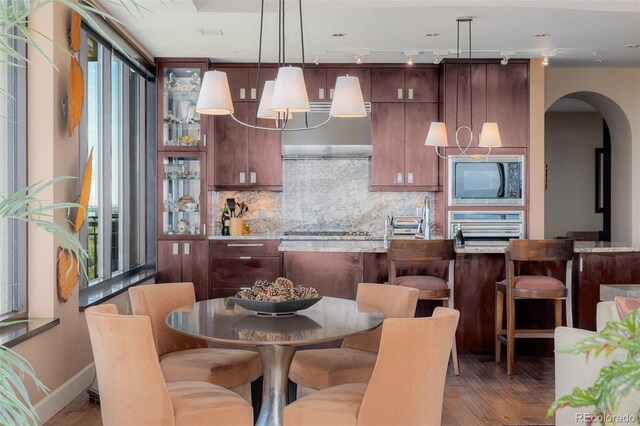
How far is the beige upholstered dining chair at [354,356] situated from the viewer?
10.9 ft

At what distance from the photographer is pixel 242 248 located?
7.14 meters

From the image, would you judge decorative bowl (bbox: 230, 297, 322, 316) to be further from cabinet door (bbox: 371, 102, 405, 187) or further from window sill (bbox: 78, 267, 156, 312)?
cabinet door (bbox: 371, 102, 405, 187)

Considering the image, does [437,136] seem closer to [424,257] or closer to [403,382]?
[424,257]

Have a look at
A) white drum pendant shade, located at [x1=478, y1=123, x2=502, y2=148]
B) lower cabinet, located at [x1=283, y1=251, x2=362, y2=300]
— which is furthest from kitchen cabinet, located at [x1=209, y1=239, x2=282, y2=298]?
white drum pendant shade, located at [x1=478, y1=123, x2=502, y2=148]

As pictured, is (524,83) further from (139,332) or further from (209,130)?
(139,332)

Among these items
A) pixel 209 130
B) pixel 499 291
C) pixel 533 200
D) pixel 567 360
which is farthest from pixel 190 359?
pixel 533 200

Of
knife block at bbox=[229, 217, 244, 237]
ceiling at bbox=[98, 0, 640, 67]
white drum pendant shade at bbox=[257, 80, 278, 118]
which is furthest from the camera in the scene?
knife block at bbox=[229, 217, 244, 237]

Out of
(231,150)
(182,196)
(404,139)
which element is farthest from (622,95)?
(182,196)

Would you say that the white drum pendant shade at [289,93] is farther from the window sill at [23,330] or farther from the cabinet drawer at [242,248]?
the cabinet drawer at [242,248]

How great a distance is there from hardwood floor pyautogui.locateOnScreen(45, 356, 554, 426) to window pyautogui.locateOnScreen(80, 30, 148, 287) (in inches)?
56.8

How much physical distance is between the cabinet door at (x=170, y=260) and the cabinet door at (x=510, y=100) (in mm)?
3554

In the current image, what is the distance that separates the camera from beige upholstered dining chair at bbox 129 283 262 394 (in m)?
3.34

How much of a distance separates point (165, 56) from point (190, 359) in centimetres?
438

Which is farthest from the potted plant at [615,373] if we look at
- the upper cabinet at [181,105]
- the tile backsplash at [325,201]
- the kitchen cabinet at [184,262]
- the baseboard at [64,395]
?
the tile backsplash at [325,201]
